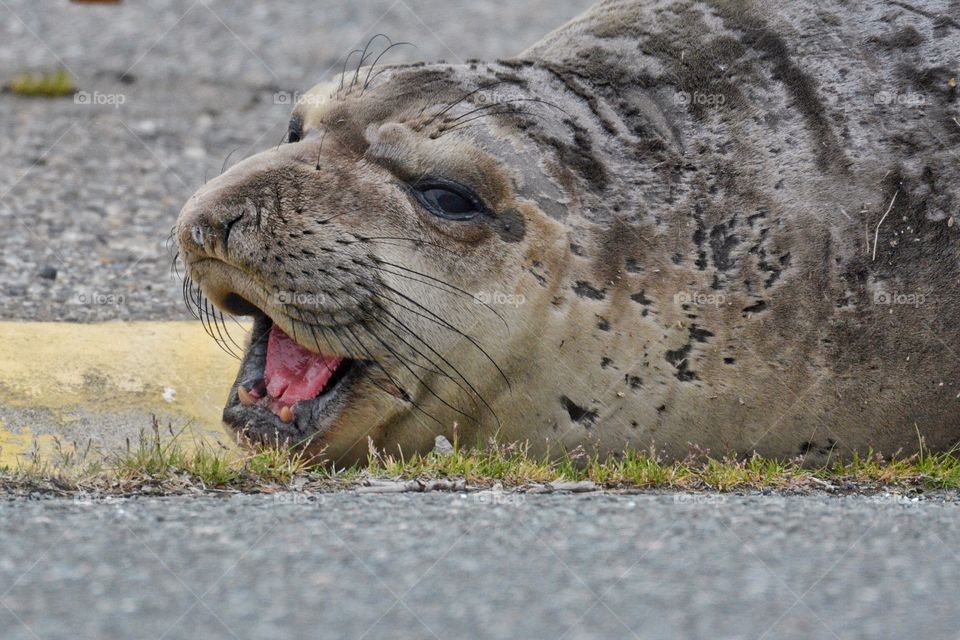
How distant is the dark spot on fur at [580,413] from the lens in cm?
492

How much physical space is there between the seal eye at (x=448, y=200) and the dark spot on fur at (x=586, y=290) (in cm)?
42

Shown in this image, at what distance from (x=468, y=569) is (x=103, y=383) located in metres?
2.82

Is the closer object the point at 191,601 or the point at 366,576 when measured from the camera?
the point at 191,601

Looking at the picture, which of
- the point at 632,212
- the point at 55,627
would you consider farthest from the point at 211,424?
the point at 55,627

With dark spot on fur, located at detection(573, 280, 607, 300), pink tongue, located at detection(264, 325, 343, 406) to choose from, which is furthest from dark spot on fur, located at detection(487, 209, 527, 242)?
pink tongue, located at detection(264, 325, 343, 406)

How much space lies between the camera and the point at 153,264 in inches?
301

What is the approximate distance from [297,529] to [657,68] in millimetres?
2531

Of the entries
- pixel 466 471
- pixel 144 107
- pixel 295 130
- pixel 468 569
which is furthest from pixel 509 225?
pixel 144 107

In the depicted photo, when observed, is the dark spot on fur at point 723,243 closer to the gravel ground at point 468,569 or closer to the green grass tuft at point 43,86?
the gravel ground at point 468,569

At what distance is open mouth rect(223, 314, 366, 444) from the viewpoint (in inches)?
189

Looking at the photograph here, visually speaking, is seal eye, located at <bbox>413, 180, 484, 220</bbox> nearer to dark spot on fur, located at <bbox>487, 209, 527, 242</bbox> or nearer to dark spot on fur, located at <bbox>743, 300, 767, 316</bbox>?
dark spot on fur, located at <bbox>487, 209, 527, 242</bbox>

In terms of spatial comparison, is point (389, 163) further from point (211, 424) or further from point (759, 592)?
point (759, 592)

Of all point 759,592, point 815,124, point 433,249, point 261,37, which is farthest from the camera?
point 261,37

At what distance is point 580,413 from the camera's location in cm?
493
